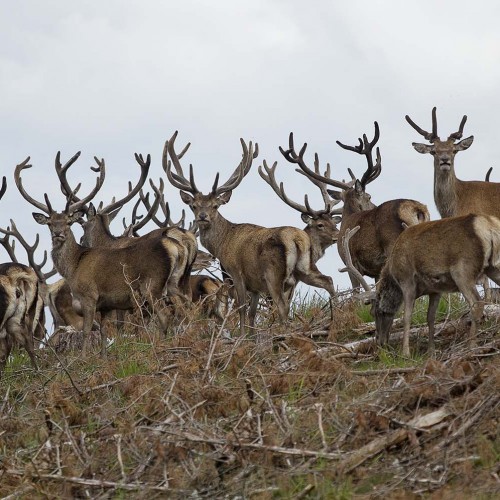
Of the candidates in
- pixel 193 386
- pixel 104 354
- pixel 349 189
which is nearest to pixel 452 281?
pixel 193 386

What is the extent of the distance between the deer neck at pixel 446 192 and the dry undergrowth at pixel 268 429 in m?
4.60

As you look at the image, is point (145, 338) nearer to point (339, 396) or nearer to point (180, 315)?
point (180, 315)

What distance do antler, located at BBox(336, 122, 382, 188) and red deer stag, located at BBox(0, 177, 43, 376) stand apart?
5666 millimetres

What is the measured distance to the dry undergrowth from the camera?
6.43 m

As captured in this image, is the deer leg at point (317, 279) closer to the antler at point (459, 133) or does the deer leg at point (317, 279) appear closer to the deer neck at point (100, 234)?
the antler at point (459, 133)

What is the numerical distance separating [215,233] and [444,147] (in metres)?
3.19

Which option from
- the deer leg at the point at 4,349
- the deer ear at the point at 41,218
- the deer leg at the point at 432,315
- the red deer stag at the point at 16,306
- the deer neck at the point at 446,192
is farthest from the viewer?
the deer ear at the point at 41,218

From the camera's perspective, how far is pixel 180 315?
43.9 feet

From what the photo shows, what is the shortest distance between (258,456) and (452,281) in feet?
10.4

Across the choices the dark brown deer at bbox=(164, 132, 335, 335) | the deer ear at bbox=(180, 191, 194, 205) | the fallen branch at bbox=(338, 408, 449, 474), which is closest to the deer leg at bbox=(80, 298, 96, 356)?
the dark brown deer at bbox=(164, 132, 335, 335)

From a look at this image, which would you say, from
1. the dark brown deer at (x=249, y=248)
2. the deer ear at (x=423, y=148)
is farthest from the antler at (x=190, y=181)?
the deer ear at (x=423, y=148)

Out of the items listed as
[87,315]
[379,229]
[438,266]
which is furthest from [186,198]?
[438,266]

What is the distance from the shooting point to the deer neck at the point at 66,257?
551 inches

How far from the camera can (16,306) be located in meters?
11.6
